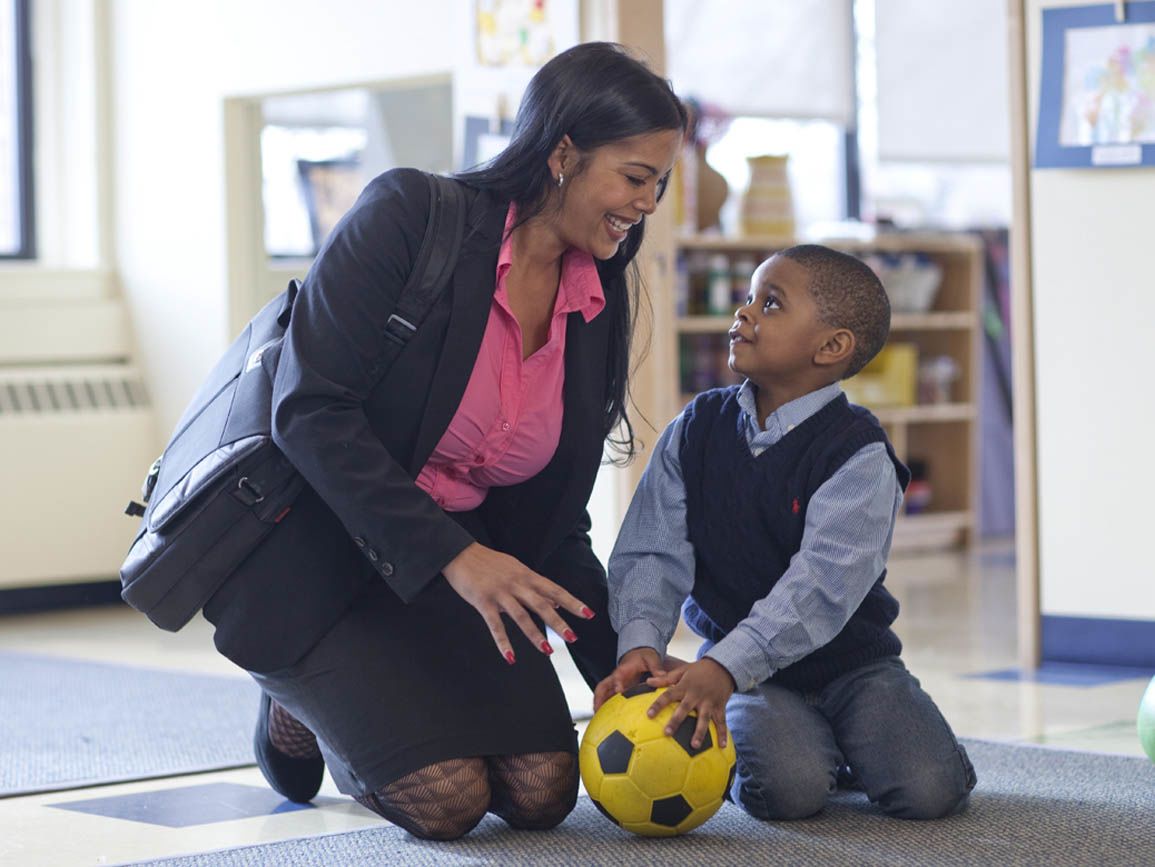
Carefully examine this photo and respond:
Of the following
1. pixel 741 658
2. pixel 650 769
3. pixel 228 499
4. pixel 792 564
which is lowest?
pixel 650 769

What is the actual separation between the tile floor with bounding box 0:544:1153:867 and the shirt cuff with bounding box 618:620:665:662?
0.42 metres

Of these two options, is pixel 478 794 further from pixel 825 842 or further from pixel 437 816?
pixel 825 842

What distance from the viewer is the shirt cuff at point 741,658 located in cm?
207

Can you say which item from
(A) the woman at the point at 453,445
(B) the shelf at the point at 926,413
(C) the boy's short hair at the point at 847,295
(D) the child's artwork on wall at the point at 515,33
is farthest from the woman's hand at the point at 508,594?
(B) the shelf at the point at 926,413

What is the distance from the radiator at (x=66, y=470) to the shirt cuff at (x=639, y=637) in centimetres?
286

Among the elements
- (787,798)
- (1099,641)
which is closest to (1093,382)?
(1099,641)

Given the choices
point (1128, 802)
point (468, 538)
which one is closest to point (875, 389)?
point (1128, 802)

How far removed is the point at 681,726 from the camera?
2.01 metres

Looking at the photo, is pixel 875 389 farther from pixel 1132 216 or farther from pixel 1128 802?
pixel 1128 802

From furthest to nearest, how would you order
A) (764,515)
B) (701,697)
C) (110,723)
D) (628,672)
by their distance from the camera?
(110,723) → (764,515) → (628,672) → (701,697)

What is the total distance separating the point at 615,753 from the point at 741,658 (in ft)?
0.65

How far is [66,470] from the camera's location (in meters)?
4.73

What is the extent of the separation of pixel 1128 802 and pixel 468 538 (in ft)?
3.17

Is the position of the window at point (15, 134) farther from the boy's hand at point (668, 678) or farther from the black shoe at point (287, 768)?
the boy's hand at point (668, 678)
